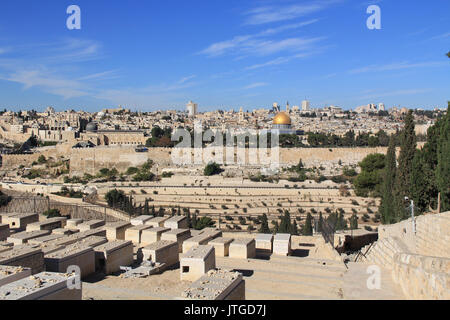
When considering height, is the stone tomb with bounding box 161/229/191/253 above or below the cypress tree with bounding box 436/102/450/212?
below

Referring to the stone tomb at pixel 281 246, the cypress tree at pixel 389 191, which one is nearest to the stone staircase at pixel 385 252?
the stone tomb at pixel 281 246

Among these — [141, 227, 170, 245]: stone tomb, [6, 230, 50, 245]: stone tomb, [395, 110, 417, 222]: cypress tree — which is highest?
[395, 110, 417, 222]: cypress tree

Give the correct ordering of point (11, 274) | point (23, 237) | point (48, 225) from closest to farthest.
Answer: point (11, 274)
point (23, 237)
point (48, 225)

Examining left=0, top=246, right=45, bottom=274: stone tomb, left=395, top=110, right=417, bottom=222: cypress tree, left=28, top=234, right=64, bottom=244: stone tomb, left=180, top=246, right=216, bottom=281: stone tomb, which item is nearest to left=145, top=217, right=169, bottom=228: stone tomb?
left=28, top=234, right=64, bottom=244: stone tomb

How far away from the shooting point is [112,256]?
6008 mm

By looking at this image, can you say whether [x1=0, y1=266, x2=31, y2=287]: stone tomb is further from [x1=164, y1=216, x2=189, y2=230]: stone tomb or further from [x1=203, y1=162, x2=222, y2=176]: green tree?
[x1=203, y1=162, x2=222, y2=176]: green tree

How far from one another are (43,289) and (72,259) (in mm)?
1930

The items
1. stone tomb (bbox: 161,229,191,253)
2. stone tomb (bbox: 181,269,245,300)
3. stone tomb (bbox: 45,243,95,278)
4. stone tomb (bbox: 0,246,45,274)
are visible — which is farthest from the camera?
stone tomb (bbox: 161,229,191,253)

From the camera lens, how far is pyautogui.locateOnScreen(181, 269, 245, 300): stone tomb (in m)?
3.85

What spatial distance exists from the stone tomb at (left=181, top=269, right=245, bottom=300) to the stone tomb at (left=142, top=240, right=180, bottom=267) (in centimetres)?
187

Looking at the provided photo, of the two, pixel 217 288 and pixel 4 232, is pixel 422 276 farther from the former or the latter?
pixel 4 232

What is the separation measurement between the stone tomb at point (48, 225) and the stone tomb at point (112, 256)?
2.36m

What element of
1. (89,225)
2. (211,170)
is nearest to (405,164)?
(89,225)
